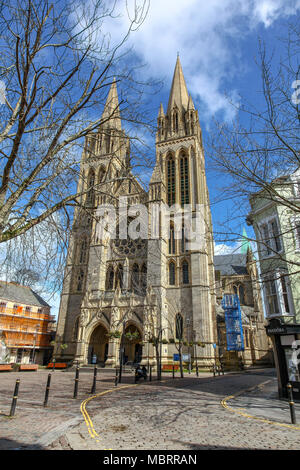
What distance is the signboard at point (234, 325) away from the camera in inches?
1450

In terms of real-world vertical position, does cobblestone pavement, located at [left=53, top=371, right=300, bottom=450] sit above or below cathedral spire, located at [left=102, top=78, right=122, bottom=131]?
below

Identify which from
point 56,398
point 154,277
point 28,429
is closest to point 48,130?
point 28,429

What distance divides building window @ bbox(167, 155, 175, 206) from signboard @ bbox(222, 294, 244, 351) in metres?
15.8

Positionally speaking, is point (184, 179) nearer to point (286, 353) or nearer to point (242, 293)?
point (242, 293)

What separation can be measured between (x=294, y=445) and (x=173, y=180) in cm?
3421

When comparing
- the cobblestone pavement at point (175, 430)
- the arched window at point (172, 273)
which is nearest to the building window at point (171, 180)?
the arched window at point (172, 273)

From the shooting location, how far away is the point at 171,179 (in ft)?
122

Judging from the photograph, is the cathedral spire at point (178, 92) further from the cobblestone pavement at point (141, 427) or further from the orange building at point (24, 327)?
the cobblestone pavement at point (141, 427)

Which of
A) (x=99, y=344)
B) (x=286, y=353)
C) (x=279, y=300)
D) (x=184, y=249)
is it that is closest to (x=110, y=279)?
(x=99, y=344)

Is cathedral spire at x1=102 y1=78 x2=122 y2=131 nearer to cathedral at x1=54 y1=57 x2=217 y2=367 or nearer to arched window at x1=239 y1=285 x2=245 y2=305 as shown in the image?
cathedral at x1=54 y1=57 x2=217 y2=367

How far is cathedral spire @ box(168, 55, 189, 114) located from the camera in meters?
43.0

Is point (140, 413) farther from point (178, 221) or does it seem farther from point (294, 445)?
point (178, 221)

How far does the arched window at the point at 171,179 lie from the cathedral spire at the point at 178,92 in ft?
31.0

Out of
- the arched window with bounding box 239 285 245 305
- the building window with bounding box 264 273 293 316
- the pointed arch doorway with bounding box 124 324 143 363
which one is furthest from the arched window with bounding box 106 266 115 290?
the arched window with bounding box 239 285 245 305
